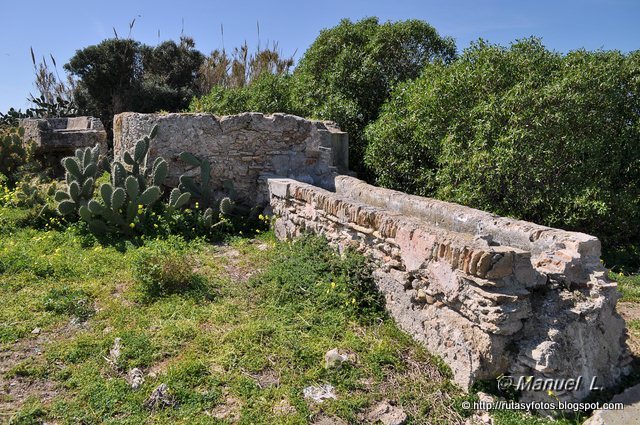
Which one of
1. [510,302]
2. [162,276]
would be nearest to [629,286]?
[510,302]

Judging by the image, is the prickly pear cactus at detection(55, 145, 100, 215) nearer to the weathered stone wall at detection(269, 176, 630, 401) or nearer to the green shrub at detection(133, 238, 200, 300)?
the green shrub at detection(133, 238, 200, 300)

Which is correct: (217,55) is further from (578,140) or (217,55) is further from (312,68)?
(578,140)

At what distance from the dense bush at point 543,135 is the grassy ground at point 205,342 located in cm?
145

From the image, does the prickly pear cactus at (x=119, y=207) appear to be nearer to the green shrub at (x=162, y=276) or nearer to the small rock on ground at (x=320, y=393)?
the green shrub at (x=162, y=276)

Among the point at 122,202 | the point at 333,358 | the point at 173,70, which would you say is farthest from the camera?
the point at 173,70

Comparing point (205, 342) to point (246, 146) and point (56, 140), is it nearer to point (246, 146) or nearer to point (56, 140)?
point (246, 146)

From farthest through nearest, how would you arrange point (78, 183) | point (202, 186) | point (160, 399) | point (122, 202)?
point (202, 186) < point (78, 183) < point (122, 202) < point (160, 399)

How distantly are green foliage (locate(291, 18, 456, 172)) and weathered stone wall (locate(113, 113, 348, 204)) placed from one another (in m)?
2.53

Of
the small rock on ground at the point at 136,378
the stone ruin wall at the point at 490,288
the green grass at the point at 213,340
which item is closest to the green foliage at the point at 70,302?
the green grass at the point at 213,340

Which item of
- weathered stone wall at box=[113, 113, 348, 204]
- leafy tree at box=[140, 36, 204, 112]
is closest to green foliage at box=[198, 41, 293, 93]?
leafy tree at box=[140, 36, 204, 112]

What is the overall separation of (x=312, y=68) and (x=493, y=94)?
5.38 m

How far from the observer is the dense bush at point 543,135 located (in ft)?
22.6

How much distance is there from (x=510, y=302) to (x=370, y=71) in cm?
822

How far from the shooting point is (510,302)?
3467 mm
